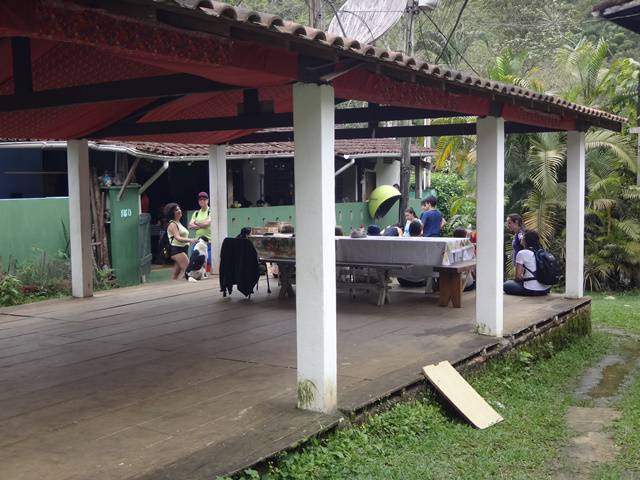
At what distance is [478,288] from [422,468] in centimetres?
335

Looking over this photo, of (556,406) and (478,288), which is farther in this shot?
(478,288)

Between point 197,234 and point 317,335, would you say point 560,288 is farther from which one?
point 317,335

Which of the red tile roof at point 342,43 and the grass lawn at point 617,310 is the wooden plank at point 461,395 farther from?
the grass lawn at point 617,310

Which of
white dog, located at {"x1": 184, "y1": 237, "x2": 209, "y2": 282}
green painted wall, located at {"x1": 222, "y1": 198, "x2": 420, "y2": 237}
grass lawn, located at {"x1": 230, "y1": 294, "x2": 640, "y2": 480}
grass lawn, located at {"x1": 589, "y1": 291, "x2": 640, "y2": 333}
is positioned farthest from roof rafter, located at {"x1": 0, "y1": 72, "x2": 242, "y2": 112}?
grass lawn, located at {"x1": 589, "y1": 291, "x2": 640, "y2": 333}

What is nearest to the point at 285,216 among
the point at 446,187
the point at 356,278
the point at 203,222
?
the point at 203,222

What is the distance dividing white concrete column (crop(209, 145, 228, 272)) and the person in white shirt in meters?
4.73

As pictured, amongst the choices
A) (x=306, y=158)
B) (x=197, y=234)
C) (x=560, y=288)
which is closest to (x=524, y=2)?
(x=560, y=288)

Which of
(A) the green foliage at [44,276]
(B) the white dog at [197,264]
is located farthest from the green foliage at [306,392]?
(A) the green foliage at [44,276]

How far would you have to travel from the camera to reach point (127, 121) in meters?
9.39

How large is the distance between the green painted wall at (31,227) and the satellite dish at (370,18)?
6316 millimetres

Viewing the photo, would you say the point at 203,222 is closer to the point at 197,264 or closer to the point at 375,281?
the point at 197,264

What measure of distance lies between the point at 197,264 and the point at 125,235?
2.46 m

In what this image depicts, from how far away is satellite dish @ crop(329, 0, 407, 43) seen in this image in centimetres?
1492

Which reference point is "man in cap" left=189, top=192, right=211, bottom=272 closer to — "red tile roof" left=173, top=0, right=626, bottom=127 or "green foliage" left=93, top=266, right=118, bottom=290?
"green foliage" left=93, top=266, right=118, bottom=290
